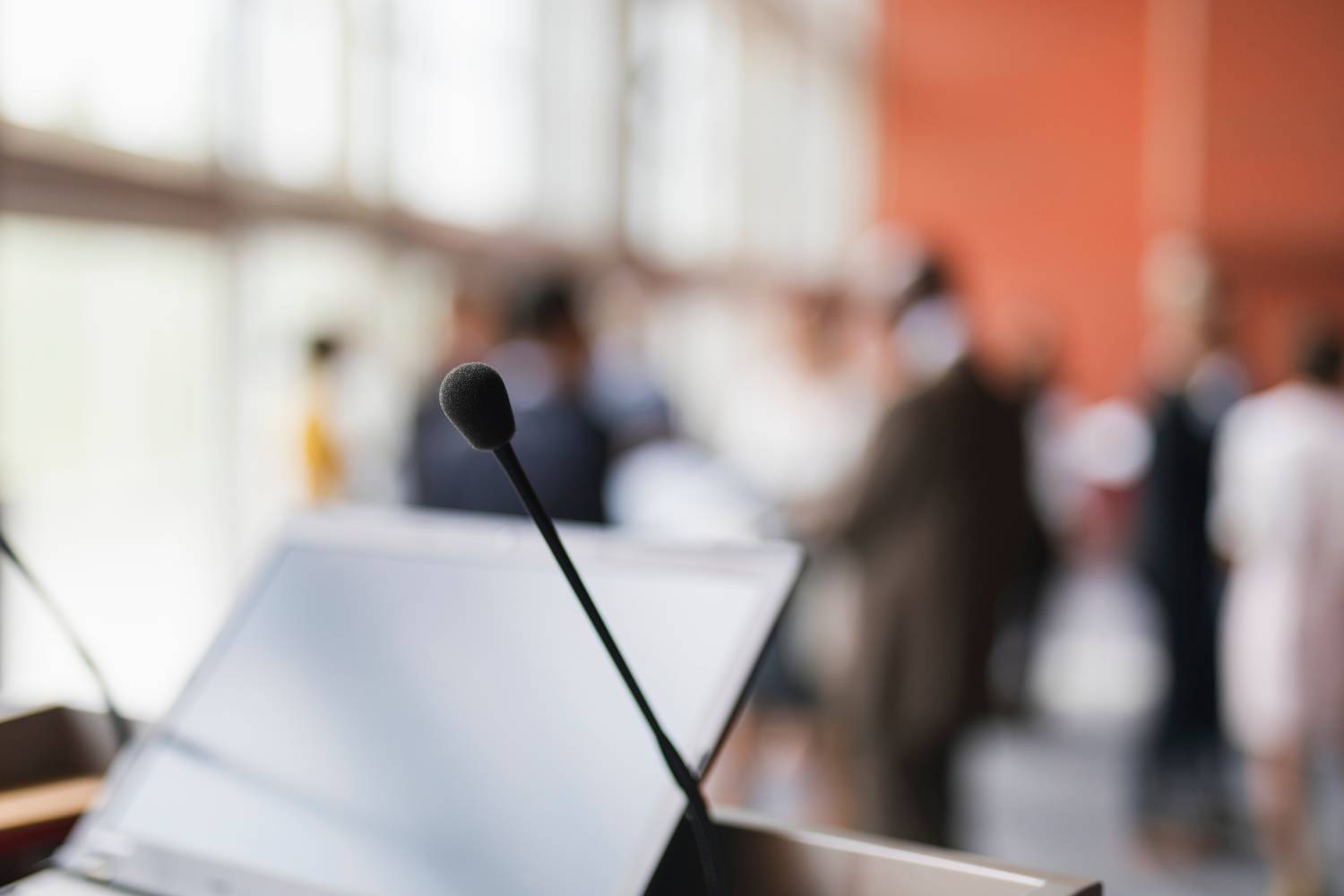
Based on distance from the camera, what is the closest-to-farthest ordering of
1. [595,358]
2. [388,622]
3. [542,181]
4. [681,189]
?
[388,622] → [595,358] → [542,181] → [681,189]

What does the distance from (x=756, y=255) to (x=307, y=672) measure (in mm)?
7448

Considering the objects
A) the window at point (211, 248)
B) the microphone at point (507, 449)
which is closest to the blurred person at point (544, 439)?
the window at point (211, 248)

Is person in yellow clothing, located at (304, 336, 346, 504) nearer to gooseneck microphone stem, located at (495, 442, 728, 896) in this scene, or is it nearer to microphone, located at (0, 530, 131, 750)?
microphone, located at (0, 530, 131, 750)

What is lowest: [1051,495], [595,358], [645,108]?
[1051,495]

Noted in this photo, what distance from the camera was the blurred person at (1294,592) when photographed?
122 inches

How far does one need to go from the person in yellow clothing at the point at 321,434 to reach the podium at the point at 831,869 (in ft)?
8.55

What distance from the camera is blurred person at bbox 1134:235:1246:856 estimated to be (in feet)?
11.9

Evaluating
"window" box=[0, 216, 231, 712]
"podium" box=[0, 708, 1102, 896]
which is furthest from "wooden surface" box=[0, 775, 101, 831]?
"window" box=[0, 216, 231, 712]

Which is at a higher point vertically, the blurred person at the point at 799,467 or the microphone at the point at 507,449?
the microphone at the point at 507,449

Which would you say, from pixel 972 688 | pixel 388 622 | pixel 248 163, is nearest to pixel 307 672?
pixel 388 622

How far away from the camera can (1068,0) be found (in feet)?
31.0

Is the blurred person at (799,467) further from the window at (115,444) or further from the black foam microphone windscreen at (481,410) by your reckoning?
the black foam microphone windscreen at (481,410)

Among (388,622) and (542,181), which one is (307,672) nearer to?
(388,622)

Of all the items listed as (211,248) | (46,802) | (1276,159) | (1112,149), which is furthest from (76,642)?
(1112,149)
